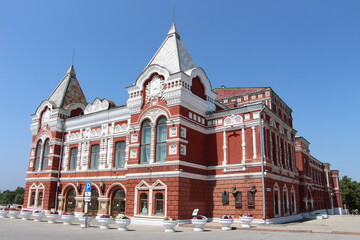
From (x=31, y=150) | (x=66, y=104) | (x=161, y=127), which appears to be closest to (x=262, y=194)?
(x=161, y=127)

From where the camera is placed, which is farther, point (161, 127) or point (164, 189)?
point (161, 127)

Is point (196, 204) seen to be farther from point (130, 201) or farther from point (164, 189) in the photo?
point (130, 201)

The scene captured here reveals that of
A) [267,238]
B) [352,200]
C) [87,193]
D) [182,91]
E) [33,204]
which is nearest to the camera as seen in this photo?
[267,238]

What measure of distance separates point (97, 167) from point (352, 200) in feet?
193

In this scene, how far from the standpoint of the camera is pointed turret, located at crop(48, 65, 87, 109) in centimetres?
3238

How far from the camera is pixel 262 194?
21.1 meters

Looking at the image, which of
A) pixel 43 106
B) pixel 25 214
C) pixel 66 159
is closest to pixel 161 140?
pixel 66 159

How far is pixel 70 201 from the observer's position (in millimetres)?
29062

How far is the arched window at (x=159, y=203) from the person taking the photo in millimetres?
21494

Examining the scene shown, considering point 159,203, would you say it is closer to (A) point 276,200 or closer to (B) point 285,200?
(A) point 276,200

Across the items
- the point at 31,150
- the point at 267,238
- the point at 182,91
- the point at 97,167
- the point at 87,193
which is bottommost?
the point at 267,238

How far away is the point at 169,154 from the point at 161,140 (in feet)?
5.34

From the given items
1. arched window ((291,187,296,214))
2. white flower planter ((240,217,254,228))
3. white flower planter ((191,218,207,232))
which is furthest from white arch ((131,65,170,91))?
arched window ((291,187,296,214))

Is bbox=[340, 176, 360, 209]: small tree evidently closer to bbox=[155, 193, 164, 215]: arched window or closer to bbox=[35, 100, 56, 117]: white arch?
bbox=[155, 193, 164, 215]: arched window
